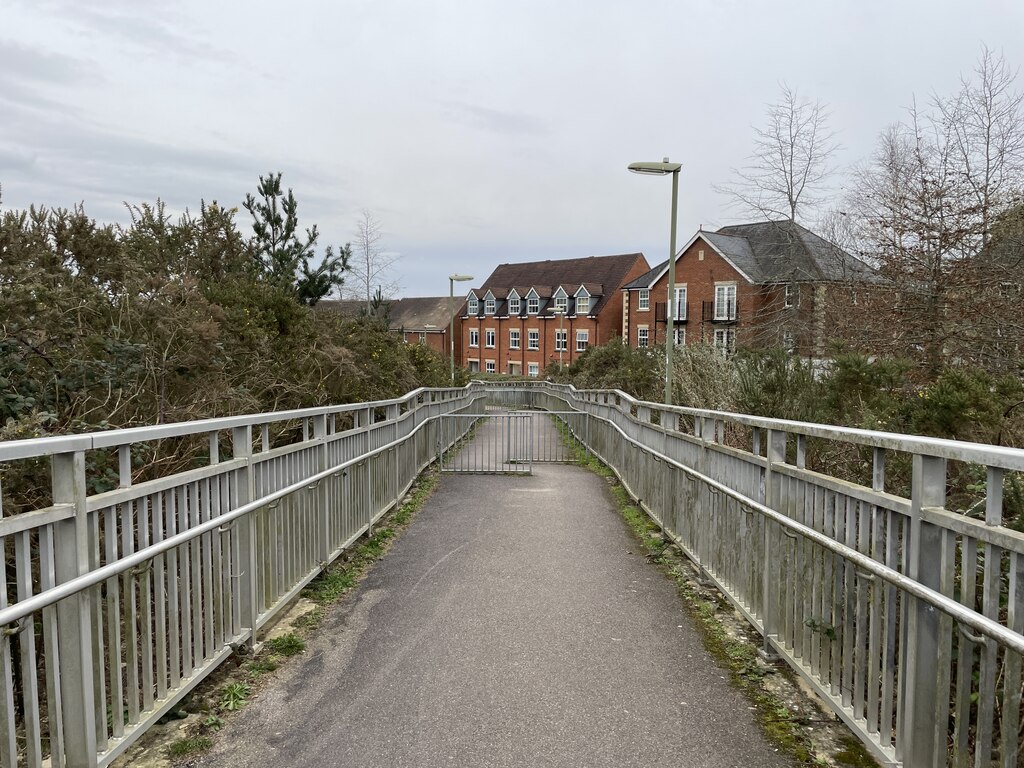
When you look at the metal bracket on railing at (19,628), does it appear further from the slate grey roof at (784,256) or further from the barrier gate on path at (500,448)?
the slate grey roof at (784,256)

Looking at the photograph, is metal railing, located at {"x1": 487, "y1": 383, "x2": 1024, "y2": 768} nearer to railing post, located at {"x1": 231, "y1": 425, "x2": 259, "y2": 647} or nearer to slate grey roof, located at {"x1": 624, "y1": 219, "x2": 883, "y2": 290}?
railing post, located at {"x1": 231, "y1": 425, "x2": 259, "y2": 647}

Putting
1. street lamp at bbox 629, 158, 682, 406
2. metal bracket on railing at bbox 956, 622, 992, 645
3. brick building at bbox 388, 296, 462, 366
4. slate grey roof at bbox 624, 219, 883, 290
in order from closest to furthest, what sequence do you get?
metal bracket on railing at bbox 956, 622, 992, 645 → street lamp at bbox 629, 158, 682, 406 → slate grey roof at bbox 624, 219, 883, 290 → brick building at bbox 388, 296, 462, 366

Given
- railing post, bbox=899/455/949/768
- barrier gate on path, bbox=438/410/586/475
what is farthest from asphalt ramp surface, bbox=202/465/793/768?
barrier gate on path, bbox=438/410/586/475

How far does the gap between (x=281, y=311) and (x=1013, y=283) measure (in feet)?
37.0

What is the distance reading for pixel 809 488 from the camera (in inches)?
148

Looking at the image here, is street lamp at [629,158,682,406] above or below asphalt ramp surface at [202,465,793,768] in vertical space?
above

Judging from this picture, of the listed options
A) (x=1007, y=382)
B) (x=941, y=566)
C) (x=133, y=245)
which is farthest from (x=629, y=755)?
(x=133, y=245)

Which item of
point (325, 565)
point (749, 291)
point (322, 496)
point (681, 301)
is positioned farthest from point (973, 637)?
point (681, 301)

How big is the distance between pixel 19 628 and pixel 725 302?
45827 mm

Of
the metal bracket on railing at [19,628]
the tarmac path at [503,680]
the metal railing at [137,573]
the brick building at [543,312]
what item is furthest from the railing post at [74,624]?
the brick building at [543,312]

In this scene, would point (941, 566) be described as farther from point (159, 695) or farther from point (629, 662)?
point (159, 695)

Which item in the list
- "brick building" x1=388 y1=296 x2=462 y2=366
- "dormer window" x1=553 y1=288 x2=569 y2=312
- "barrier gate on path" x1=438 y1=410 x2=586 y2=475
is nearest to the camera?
"barrier gate on path" x1=438 y1=410 x2=586 y2=475

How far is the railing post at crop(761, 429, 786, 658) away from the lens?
13.9ft

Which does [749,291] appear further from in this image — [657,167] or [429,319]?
[429,319]
